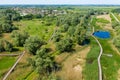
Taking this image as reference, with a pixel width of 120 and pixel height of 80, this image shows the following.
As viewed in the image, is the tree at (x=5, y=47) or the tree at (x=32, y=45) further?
the tree at (x=5, y=47)

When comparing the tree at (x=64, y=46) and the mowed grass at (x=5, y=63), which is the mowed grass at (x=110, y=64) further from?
the mowed grass at (x=5, y=63)

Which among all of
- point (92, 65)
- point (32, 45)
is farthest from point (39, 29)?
point (92, 65)

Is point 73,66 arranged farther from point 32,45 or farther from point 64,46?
point 32,45

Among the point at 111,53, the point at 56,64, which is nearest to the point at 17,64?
the point at 56,64

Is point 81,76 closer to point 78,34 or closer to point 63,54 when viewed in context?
point 63,54

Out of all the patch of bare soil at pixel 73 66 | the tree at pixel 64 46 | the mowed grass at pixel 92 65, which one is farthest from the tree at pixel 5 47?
the mowed grass at pixel 92 65

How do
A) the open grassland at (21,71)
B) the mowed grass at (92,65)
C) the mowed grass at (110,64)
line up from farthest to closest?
1. the mowed grass at (110,64)
2. the mowed grass at (92,65)
3. the open grassland at (21,71)
